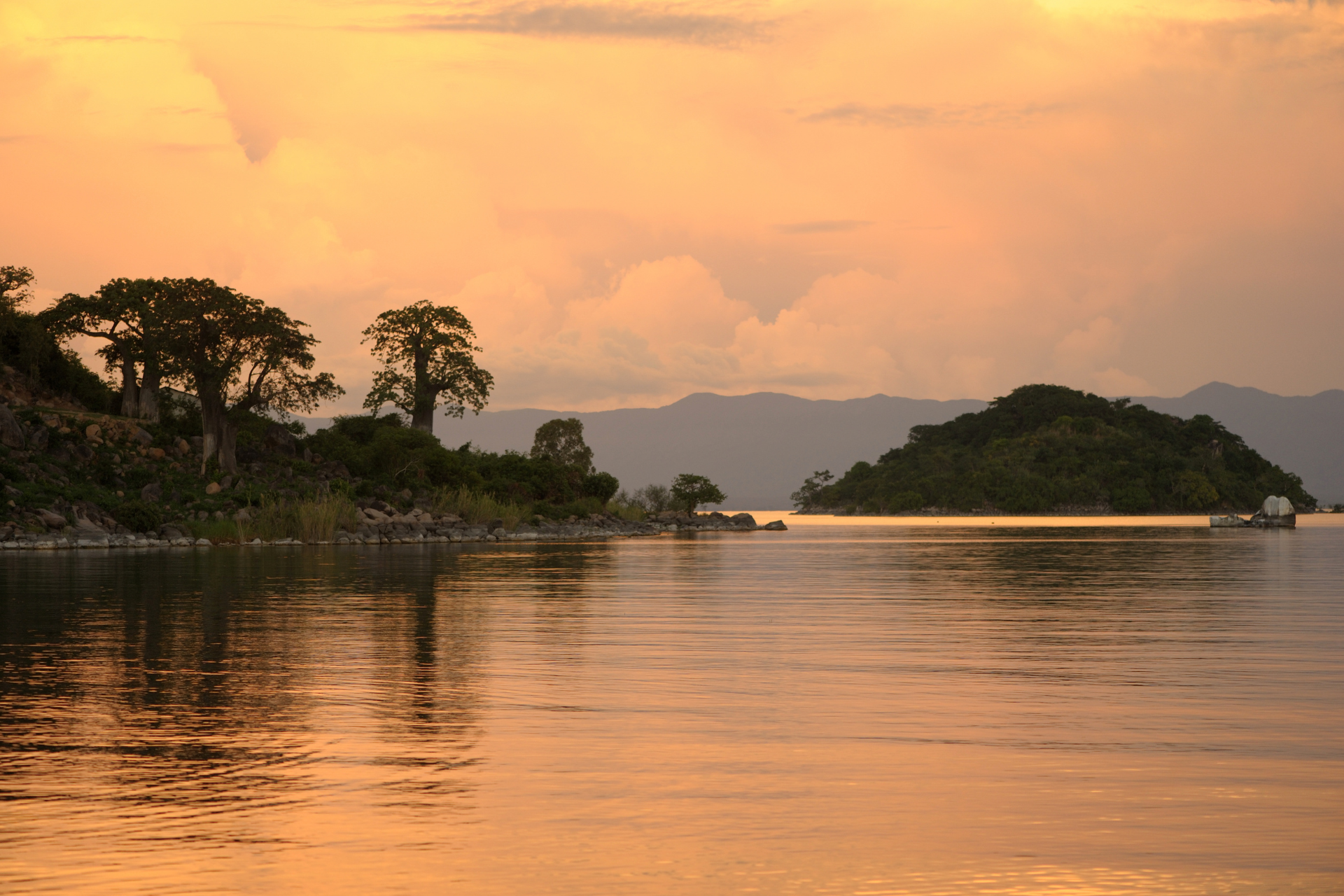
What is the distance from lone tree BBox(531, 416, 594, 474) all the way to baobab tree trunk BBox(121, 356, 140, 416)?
38467 mm

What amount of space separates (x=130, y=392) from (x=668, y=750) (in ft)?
232

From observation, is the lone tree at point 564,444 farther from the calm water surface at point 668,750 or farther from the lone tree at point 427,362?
the calm water surface at point 668,750

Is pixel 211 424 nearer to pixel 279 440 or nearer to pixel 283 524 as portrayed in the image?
pixel 279 440

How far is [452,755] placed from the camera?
996cm

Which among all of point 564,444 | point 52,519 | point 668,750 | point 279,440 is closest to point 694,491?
point 564,444

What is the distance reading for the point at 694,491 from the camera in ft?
390

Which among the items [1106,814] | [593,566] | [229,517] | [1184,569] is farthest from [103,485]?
[1106,814]

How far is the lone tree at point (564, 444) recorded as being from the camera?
107812mm

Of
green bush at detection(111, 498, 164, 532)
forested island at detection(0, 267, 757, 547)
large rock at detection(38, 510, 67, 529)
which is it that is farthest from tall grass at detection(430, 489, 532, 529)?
large rock at detection(38, 510, 67, 529)

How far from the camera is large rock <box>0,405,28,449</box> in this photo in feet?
199

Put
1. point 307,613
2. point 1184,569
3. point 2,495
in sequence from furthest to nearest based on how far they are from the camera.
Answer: point 2,495
point 1184,569
point 307,613

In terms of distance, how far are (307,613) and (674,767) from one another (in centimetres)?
1485

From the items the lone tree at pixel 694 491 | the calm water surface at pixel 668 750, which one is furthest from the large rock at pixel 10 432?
the lone tree at pixel 694 491

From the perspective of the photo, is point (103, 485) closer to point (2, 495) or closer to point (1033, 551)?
point (2, 495)
